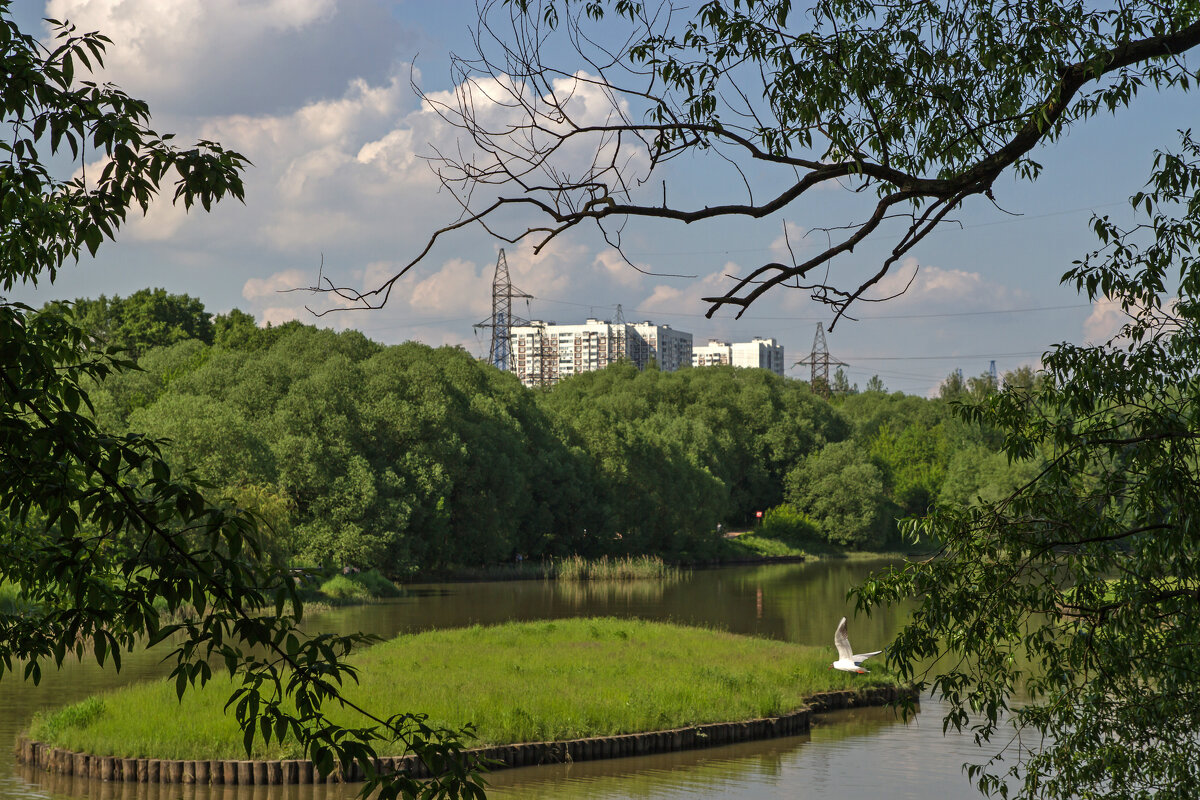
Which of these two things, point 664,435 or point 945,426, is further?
point 945,426

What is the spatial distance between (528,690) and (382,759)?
16.4 feet

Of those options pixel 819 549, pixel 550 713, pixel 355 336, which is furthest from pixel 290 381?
pixel 819 549

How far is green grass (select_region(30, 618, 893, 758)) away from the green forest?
10696mm

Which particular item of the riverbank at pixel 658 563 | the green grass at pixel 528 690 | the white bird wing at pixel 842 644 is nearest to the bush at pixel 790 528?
the riverbank at pixel 658 563

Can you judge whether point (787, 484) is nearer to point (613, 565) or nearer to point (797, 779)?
point (613, 565)

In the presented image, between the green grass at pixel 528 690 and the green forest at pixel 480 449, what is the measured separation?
10696 mm

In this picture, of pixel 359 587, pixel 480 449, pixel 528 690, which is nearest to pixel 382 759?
pixel 528 690

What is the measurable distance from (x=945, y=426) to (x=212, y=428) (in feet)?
251

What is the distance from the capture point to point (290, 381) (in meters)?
53.1

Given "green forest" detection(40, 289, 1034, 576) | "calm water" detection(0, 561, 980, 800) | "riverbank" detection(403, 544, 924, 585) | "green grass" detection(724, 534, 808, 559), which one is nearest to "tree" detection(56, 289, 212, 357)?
"green forest" detection(40, 289, 1034, 576)

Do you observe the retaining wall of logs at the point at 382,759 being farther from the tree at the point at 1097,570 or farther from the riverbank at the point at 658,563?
the riverbank at the point at 658,563

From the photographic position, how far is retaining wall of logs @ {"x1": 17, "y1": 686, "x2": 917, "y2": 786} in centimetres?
1578

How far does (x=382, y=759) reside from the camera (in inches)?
623

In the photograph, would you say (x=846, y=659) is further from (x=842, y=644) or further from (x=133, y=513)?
(x=133, y=513)
